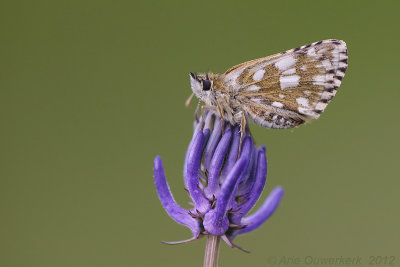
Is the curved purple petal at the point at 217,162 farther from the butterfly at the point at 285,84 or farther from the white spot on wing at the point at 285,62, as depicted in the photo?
the white spot on wing at the point at 285,62

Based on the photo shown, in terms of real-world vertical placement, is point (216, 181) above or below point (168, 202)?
above

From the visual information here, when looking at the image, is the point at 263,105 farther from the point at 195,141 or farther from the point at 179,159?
the point at 179,159

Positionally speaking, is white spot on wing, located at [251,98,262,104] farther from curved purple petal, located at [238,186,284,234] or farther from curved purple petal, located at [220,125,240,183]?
curved purple petal, located at [238,186,284,234]

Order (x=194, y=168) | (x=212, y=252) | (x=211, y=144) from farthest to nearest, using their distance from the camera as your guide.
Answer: (x=211, y=144) < (x=194, y=168) < (x=212, y=252)

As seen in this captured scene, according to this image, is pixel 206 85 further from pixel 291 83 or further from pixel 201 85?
pixel 291 83

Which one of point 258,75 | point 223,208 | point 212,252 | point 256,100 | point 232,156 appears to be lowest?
point 212,252

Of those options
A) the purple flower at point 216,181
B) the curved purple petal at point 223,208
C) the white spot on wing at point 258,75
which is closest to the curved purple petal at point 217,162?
the purple flower at point 216,181

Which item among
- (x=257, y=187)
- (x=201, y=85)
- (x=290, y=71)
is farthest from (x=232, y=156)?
(x=290, y=71)

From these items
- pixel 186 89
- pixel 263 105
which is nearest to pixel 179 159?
pixel 186 89
